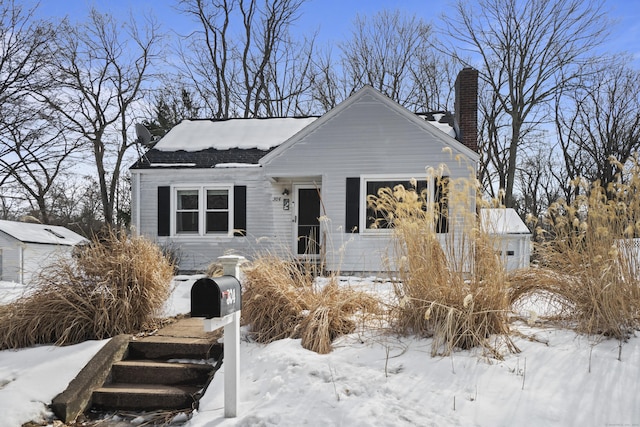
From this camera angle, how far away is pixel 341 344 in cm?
360

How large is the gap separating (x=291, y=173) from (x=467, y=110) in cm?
522

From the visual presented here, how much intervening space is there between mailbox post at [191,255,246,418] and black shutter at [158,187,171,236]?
8.63 metres

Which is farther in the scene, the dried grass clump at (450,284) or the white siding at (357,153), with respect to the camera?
the white siding at (357,153)

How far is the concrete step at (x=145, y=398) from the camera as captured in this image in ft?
11.3

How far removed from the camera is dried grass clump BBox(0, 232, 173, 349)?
4.27 metres

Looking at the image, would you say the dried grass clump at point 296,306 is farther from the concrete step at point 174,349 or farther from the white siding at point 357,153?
the white siding at point 357,153

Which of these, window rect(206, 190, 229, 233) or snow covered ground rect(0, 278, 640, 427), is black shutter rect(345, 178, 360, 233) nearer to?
window rect(206, 190, 229, 233)

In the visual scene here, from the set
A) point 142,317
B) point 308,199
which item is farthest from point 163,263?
point 308,199

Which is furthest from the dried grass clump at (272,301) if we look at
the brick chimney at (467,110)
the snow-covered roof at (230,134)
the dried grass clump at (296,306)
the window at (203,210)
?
the brick chimney at (467,110)

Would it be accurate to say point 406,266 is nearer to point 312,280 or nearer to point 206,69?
point 312,280

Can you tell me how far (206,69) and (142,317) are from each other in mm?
21897

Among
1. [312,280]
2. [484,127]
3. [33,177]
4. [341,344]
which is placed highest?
[484,127]

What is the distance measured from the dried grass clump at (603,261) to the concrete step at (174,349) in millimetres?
3306

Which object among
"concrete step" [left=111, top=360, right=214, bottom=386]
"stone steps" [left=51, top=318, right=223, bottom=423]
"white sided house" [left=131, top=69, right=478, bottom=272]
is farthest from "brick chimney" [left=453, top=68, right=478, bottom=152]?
"concrete step" [left=111, top=360, right=214, bottom=386]
